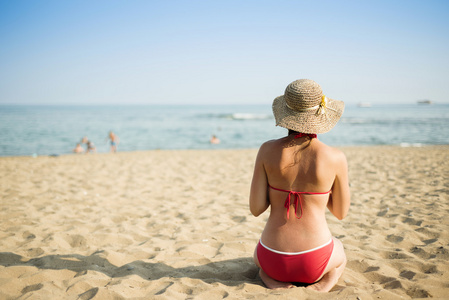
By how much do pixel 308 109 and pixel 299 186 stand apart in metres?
0.54

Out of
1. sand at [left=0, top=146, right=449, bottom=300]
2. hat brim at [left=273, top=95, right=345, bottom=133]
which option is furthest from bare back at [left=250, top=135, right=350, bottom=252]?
sand at [left=0, top=146, right=449, bottom=300]

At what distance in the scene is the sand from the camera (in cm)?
233

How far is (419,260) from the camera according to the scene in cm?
276

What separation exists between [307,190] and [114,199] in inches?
168

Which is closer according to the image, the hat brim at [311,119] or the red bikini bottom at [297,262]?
the hat brim at [311,119]

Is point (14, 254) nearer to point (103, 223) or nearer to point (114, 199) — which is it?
point (103, 223)

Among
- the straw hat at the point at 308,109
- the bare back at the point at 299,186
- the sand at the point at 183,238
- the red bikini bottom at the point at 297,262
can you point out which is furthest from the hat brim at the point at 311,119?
the sand at the point at 183,238

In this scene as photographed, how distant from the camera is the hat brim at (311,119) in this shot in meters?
1.89

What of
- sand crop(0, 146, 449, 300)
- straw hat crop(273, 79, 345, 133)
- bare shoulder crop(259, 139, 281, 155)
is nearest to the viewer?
straw hat crop(273, 79, 345, 133)

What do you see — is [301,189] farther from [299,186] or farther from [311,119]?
[311,119]

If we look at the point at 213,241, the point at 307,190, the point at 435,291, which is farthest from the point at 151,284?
the point at 435,291

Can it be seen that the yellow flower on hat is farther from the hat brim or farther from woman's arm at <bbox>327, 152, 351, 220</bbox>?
woman's arm at <bbox>327, 152, 351, 220</bbox>

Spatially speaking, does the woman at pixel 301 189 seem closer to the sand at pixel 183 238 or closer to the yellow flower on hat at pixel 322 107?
the yellow flower on hat at pixel 322 107

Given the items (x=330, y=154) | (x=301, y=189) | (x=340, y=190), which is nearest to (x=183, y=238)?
(x=301, y=189)
